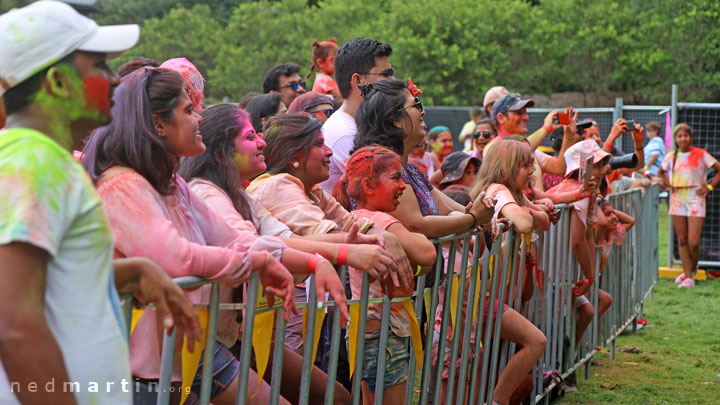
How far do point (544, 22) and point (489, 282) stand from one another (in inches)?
1008

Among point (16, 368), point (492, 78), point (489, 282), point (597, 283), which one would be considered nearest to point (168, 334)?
point (16, 368)

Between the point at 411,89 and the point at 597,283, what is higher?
the point at 411,89

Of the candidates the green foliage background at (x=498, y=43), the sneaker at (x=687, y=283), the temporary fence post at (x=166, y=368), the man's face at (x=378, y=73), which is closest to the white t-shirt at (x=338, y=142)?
the man's face at (x=378, y=73)

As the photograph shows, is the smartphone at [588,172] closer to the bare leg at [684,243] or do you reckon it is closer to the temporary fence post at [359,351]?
the temporary fence post at [359,351]

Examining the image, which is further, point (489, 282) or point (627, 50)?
point (627, 50)

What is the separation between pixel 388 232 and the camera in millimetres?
3436

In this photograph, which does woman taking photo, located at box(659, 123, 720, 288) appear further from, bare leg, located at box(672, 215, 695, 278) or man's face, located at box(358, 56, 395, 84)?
man's face, located at box(358, 56, 395, 84)

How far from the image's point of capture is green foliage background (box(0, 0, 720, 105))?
2761 centimetres

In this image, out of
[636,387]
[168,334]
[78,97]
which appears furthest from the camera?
[636,387]

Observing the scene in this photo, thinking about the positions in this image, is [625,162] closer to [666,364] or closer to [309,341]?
[666,364]

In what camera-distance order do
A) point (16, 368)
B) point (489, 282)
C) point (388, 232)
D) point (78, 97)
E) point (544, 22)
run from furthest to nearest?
point (544, 22)
point (489, 282)
point (388, 232)
point (78, 97)
point (16, 368)

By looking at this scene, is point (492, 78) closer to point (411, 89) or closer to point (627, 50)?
point (627, 50)

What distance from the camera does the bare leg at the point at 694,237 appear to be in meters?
11.7

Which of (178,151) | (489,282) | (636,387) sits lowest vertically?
(636,387)
